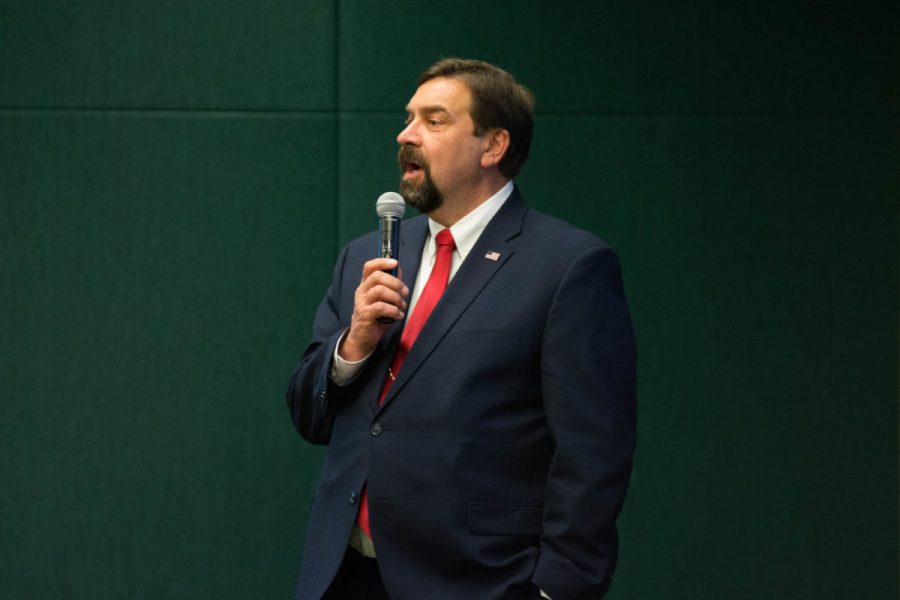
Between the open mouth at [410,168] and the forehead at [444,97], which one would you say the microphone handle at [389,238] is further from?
the forehead at [444,97]

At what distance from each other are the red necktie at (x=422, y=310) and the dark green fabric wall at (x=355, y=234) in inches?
56.1

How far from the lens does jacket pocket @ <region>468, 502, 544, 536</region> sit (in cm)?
177

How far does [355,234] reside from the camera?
3385mm

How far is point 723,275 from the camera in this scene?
343 cm

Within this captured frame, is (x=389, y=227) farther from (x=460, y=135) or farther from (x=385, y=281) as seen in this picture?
(x=460, y=135)

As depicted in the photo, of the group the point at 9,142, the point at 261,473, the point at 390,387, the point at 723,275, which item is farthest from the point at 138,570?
the point at 723,275

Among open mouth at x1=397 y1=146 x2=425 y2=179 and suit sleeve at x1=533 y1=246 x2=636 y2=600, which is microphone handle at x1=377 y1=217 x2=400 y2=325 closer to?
open mouth at x1=397 y1=146 x2=425 y2=179

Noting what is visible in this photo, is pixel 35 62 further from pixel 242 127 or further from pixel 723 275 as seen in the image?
pixel 723 275

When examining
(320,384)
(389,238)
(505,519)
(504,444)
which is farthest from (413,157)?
(505,519)

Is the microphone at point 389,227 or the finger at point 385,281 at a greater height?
the microphone at point 389,227

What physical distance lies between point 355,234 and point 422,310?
1499 mm

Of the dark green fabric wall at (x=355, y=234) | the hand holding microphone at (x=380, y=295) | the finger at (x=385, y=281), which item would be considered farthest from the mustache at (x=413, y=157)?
the dark green fabric wall at (x=355, y=234)

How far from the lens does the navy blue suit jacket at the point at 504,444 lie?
1.75m

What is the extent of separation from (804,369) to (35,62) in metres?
2.67
